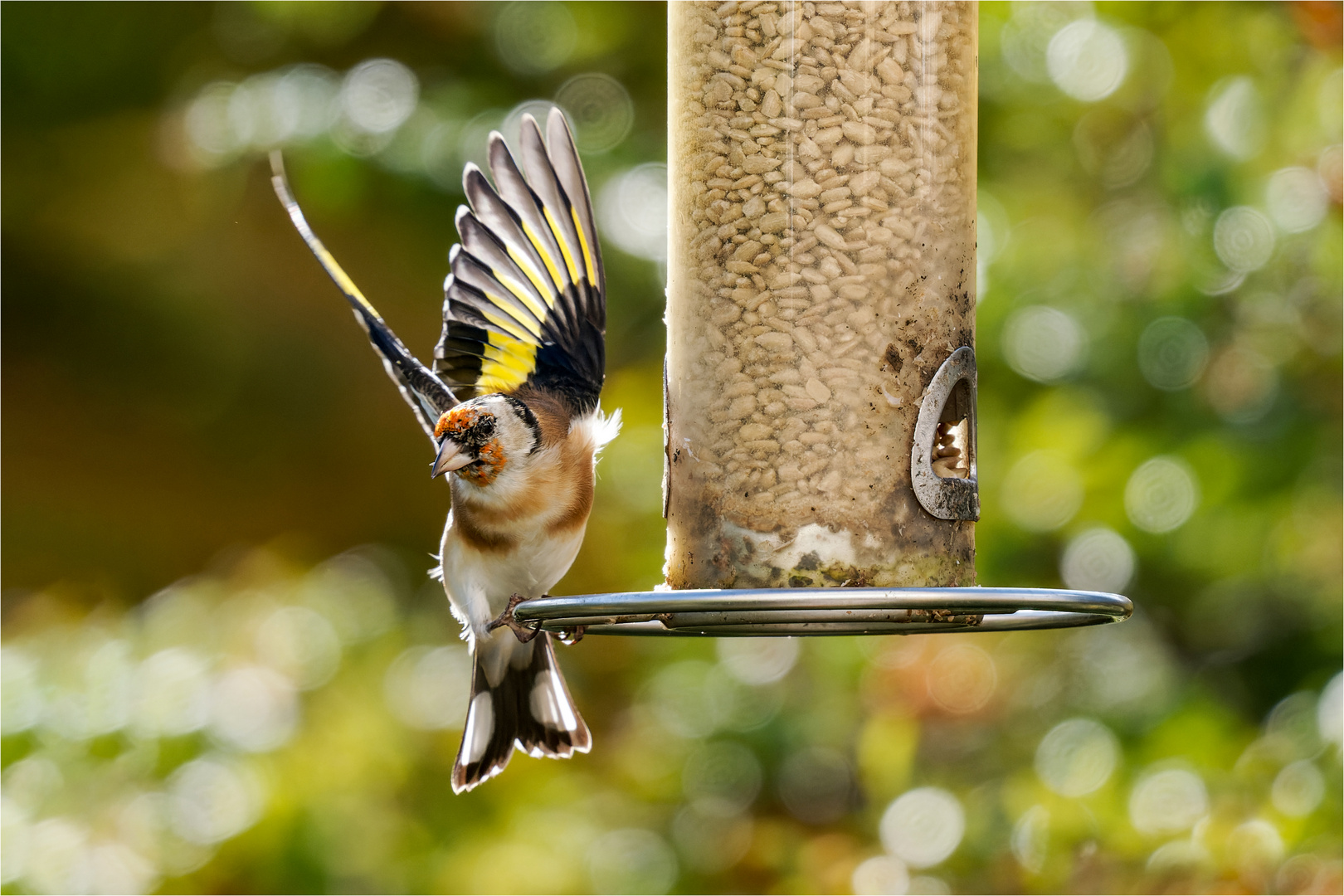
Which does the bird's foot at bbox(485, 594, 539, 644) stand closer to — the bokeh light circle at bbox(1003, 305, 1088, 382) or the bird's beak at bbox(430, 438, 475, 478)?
the bird's beak at bbox(430, 438, 475, 478)

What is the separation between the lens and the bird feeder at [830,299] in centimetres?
322

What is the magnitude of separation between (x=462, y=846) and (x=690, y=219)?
3.78 m

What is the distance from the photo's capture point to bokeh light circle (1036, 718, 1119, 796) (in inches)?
208

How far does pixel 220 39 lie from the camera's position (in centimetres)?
830

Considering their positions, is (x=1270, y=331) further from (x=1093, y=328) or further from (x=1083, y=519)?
(x=1083, y=519)

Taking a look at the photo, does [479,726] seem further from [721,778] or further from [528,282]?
[721,778]

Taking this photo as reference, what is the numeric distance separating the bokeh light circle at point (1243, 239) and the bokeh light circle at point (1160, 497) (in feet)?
2.97

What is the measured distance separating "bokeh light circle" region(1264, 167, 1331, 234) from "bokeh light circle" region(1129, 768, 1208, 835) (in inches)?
89.5

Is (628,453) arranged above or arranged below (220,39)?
below

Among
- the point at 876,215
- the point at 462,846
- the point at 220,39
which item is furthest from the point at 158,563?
the point at 876,215

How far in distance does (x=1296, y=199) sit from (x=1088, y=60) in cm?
113

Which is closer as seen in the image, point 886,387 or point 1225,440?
point 886,387

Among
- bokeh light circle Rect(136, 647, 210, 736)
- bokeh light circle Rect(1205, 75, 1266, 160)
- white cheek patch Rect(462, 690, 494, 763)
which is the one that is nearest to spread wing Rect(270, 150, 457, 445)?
white cheek patch Rect(462, 690, 494, 763)

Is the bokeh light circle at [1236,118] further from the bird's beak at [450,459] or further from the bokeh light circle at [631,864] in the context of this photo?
the bird's beak at [450,459]
